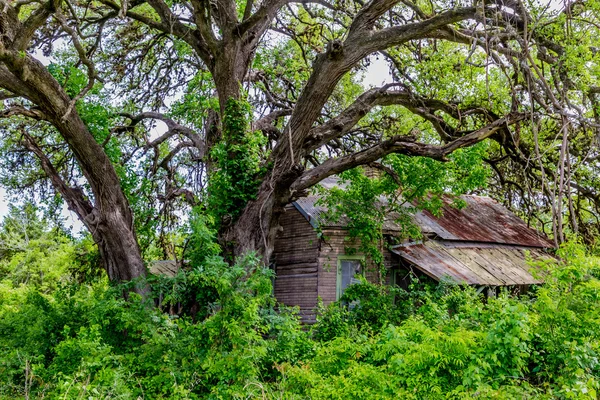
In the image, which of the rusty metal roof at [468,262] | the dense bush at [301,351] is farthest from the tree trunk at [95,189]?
the rusty metal roof at [468,262]

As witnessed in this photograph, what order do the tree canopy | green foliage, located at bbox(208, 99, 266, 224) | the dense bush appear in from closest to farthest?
1. the dense bush
2. the tree canopy
3. green foliage, located at bbox(208, 99, 266, 224)

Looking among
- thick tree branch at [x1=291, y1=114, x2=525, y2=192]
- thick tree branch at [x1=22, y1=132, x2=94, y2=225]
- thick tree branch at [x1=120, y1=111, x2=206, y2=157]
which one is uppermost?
thick tree branch at [x1=120, y1=111, x2=206, y2=157]

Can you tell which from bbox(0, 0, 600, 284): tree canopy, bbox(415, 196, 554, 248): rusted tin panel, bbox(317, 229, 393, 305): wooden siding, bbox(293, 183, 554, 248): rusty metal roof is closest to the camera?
bbox(0, 0, 600, 284): tree canopy

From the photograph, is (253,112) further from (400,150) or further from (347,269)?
(347,269)

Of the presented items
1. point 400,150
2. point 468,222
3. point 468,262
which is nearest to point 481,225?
point 468,222

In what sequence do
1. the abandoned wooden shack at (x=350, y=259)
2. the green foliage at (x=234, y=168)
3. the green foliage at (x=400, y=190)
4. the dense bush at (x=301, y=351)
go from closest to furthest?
the dense bush at (x=301, y=351), the green foliage at (x=234, y=168), the green foliage at (x=400, y=190), the abandoned wooden shack at (x=350, y=259)

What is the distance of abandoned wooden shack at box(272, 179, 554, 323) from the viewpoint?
1554 cm

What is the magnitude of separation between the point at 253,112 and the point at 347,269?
5.67 m

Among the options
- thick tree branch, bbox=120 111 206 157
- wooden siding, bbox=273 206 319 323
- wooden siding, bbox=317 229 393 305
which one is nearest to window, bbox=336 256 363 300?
wooden siding, bbox=317 229 393 305

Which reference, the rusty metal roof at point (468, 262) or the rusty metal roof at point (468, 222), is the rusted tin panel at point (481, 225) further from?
the rusty metal roof at point (468, 262)

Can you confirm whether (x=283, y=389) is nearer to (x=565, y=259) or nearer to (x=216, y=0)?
(x=565, y=259)

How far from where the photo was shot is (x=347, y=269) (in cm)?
1620

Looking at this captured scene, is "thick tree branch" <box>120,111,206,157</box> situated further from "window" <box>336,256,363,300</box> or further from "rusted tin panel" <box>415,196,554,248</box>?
"rusted tin panel" <box>415,196,554,248</box>

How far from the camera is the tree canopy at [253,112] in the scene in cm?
1007
